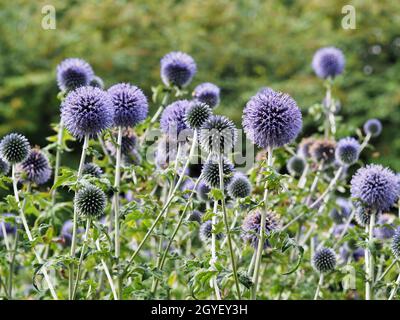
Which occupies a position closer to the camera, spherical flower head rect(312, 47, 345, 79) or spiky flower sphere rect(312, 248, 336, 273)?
spiky flower sphere rect(312, 248, 336, 273)

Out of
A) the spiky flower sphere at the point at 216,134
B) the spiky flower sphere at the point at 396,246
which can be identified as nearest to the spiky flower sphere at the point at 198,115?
the spiky flower sphere at the point at 216,134

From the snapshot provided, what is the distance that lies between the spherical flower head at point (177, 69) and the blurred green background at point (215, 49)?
7131mm

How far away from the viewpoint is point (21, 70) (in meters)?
12.1

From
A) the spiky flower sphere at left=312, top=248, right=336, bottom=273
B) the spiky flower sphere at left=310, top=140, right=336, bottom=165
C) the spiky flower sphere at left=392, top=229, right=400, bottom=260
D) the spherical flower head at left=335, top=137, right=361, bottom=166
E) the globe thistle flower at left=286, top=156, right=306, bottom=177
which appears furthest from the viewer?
the globe thistle flower at left=286, top=156, right=306, bottom=177

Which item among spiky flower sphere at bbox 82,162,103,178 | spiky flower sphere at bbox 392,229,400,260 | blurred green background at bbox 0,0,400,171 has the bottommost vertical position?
spiky flower sphere at bbox 392,229,400,260

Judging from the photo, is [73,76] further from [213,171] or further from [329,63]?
[329,63]

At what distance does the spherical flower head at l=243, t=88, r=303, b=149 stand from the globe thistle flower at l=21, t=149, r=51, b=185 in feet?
5.72

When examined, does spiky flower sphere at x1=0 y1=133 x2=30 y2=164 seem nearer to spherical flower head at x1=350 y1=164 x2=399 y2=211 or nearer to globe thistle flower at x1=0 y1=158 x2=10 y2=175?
globe thistle flower at x1=0 y1=158 x2=10 y2=175

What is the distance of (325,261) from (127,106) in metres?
1.56

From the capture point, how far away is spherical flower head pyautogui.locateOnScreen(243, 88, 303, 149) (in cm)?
Result: 297

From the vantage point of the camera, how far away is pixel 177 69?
4.43m

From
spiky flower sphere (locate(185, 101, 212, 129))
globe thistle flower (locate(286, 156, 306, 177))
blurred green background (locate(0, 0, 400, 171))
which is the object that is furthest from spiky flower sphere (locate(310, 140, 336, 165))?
blurred green background (locate(0, 0, 400, 171))
